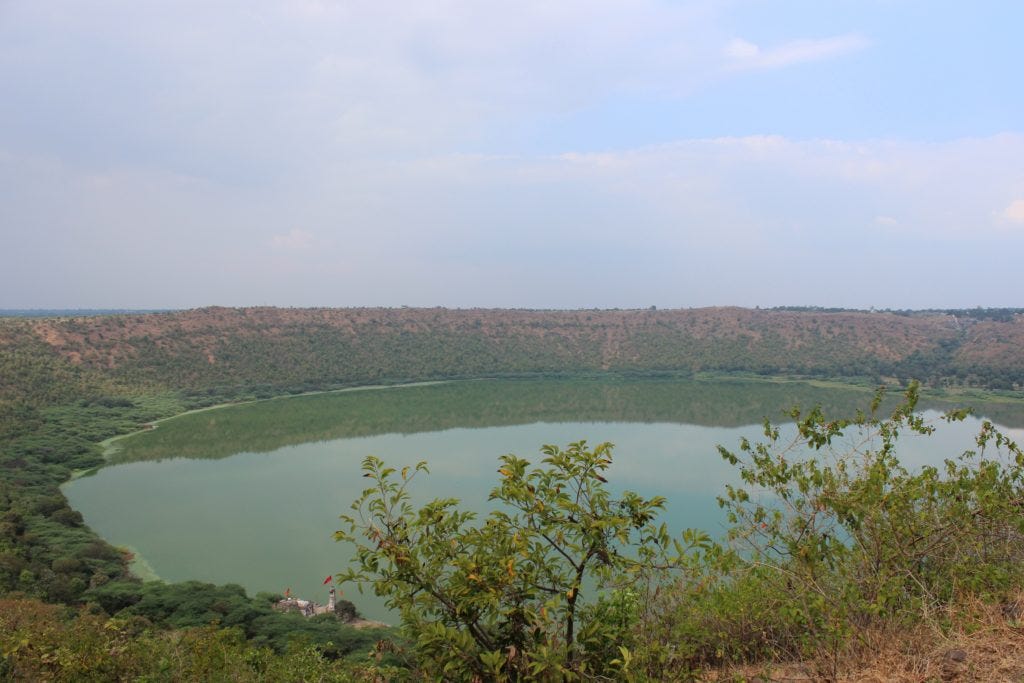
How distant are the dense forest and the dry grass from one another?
447cm

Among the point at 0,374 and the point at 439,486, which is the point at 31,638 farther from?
the point at 0,374

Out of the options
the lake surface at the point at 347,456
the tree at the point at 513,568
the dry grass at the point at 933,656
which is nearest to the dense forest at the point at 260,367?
the lake surface at the point at 347,456

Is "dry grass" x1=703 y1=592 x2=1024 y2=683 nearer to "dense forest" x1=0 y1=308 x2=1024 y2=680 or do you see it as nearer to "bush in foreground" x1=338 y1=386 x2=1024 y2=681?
"bush in foreground" x1=338 y1=386 x2=1024 y2=681

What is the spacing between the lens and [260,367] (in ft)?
157

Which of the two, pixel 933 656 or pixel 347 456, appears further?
pixel 347 456

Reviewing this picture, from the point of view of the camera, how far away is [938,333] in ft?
210

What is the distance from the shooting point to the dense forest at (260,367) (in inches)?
442

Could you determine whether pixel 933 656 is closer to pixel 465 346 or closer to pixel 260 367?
pixel 260 367

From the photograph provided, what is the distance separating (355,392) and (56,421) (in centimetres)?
2000

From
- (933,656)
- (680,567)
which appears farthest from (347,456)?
(933,656)

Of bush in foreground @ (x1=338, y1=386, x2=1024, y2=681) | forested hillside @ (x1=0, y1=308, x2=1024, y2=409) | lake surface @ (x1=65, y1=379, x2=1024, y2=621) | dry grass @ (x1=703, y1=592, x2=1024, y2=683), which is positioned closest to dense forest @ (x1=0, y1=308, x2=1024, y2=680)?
forested hillside @ (x1=0, y1=308, x2=1024, y2=409)

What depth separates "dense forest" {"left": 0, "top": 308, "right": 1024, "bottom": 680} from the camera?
11234mm

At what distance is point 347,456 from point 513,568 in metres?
25.9

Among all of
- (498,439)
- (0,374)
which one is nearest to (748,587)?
(498,439)
